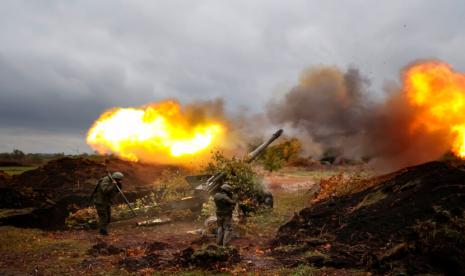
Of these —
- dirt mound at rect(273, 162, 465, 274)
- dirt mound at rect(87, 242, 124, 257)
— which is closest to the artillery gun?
dirt mound at rect(273, 162, 465, 274)

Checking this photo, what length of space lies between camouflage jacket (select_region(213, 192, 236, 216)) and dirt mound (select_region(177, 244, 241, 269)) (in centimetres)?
197

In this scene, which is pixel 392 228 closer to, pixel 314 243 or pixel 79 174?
pixel 314 243

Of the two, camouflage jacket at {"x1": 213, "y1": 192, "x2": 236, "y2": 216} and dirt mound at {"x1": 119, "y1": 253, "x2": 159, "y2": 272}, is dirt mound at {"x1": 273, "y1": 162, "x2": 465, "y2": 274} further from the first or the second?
Answer: dirt mound at {"x1": 119, "y1": 253, "x2": 159, "y2": 272}

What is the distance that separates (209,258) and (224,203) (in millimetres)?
2457

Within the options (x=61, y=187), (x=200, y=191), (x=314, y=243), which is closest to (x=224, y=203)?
(x=314, y=243)

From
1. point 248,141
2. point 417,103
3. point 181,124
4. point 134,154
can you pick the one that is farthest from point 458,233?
point 134,154

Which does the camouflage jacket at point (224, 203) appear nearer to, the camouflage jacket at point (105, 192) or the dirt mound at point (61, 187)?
the camouflage jacket at point (105, 192)

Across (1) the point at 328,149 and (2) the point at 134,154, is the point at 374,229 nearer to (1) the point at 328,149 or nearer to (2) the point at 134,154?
(1) the point at 328,149

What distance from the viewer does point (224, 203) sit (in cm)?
1326

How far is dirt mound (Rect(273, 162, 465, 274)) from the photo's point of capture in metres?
9.89

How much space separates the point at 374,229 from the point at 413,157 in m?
6.96

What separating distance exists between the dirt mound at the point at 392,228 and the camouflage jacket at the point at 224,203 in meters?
1.78

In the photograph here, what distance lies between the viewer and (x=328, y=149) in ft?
65.0

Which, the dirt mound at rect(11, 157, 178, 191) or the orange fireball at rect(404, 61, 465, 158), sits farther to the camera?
the dirt mound at rect(11, 157, 178, 191)
